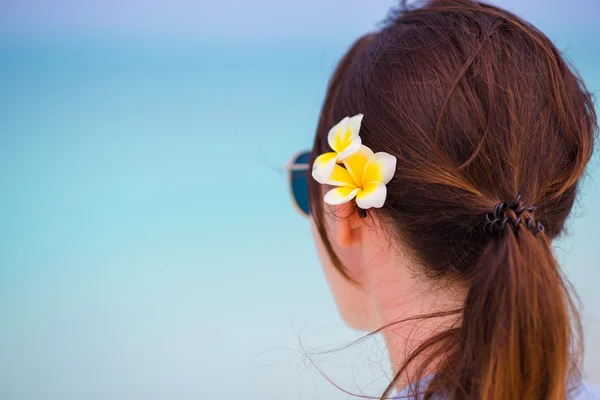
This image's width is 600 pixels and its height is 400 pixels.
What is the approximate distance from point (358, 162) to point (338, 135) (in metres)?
0.05

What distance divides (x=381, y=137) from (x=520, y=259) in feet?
0.79

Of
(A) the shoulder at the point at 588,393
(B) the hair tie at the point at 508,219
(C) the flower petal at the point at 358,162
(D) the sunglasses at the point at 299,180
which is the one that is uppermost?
(C) the flower petal at the point at 358,162

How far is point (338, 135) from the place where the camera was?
32.2 inches

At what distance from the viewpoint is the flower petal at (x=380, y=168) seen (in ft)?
2.45

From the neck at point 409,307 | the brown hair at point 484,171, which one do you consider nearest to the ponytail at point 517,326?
the brown hair at point 484,171

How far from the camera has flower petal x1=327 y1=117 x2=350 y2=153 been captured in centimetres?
81

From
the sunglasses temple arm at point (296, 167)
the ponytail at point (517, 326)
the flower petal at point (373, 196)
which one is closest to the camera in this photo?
the ponytail at point (517, 326)

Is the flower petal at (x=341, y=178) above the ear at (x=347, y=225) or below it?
above

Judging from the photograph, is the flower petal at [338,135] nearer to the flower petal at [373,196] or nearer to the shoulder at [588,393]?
the flower petal at [373,196]

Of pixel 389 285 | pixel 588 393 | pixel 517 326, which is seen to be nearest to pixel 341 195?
pixel 389 285

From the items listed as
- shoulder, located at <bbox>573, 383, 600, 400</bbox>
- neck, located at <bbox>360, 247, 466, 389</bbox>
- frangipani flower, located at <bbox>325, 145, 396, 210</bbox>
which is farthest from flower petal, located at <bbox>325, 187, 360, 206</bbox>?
shoulder, located at <bbox>573, 383, 600, 400</bbox>

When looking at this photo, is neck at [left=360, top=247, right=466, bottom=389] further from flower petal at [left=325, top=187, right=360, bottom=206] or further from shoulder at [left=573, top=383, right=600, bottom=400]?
shoulder at [left=573, top=383, right=600, bottom=400]

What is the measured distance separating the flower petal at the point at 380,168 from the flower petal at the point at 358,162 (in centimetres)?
1

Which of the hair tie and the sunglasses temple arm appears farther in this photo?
the sunglasses temple arm
